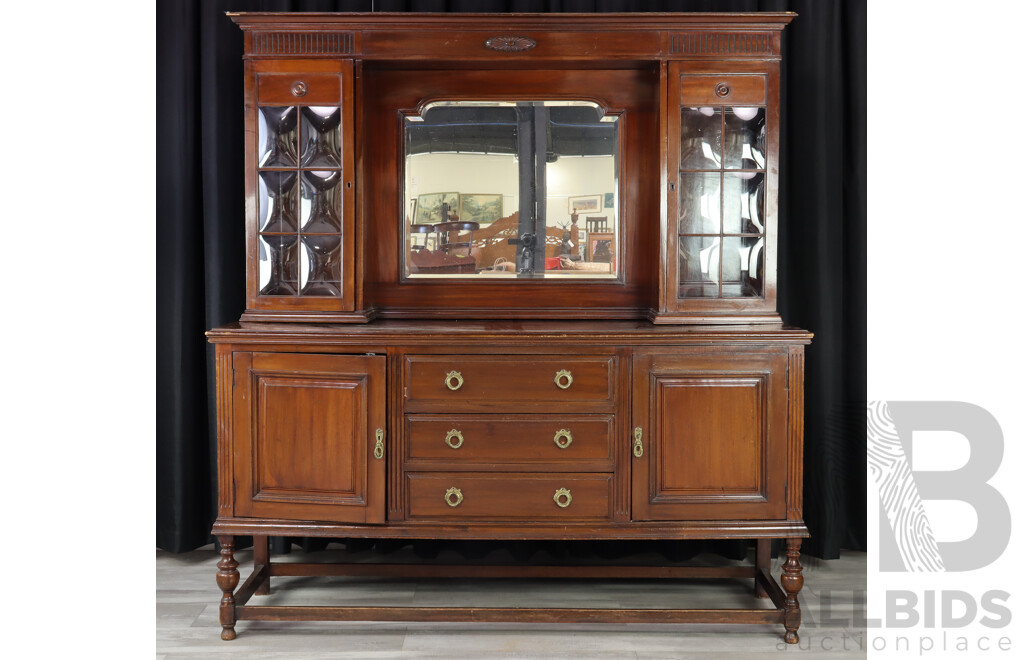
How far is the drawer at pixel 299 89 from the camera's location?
2941mm

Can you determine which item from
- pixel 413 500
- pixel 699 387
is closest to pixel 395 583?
pixel 413 500

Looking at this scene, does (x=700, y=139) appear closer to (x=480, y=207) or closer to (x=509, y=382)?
(x=480, y=207)

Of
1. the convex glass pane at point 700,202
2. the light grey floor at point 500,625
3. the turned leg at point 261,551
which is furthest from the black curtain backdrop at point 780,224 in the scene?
the convex glass pane at point 700,202

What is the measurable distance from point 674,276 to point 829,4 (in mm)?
1472

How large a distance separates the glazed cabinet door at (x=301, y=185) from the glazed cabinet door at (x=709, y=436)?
116cm

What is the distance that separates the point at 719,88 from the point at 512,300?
3.64 ft

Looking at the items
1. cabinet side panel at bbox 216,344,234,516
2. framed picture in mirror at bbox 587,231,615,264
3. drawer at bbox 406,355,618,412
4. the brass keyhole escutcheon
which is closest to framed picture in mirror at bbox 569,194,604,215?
framed picture in mirror at bbox 587,231,615,264

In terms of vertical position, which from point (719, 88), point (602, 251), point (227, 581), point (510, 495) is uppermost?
point (719, 88)

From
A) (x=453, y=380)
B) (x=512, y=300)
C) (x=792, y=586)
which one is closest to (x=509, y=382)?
(x=453, y=380)

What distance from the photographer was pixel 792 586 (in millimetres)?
2830

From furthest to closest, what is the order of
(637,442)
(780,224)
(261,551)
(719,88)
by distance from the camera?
(780,224)
(261,551)
(719,88)
(637,442)

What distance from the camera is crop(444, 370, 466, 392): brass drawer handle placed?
110 inches

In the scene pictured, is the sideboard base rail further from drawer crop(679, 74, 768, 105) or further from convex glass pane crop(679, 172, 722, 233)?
drawer crop(679, 74, 768, 105)

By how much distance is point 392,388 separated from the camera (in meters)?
2.81
